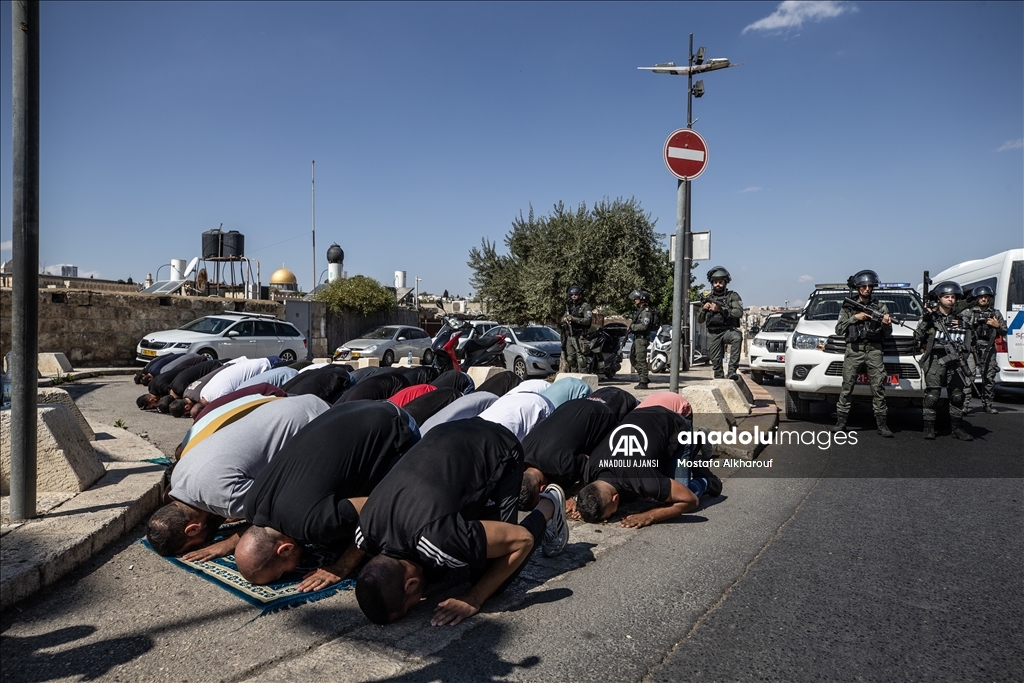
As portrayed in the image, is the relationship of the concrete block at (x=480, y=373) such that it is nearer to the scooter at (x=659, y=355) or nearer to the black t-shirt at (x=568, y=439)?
the black t-shirt at (x=568, y=439)

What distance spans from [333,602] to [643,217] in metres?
16.6

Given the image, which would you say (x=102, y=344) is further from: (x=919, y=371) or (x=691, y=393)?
(x=919, y=371)

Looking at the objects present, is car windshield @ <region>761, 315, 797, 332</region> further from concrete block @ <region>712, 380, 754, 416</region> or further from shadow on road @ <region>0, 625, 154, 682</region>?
shadow on road @ <region>0, 625, 154, 682</region>

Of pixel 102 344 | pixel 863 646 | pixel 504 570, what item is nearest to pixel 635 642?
pixel 504 570

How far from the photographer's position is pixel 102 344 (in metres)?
17.2

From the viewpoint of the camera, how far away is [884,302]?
9.29m

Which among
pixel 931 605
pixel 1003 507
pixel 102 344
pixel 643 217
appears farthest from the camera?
pixel 643 217

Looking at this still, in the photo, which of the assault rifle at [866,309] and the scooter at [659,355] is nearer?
the assault rifle at [866,309]

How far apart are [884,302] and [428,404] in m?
6.85

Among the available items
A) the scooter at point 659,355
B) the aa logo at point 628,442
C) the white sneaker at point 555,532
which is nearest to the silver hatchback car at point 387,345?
the scooter at point 659,355

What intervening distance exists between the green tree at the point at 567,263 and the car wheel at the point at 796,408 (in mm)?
8360

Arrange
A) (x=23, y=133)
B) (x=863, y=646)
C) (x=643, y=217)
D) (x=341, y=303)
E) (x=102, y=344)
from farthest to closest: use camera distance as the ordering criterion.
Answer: (x=341, y=303) → (x=643, y=217) → (x=102, y=344) → (x=23, y=133) → (x=863, y=646)

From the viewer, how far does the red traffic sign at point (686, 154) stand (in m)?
7.07

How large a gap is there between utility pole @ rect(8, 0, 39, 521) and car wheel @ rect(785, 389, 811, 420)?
8608mm
